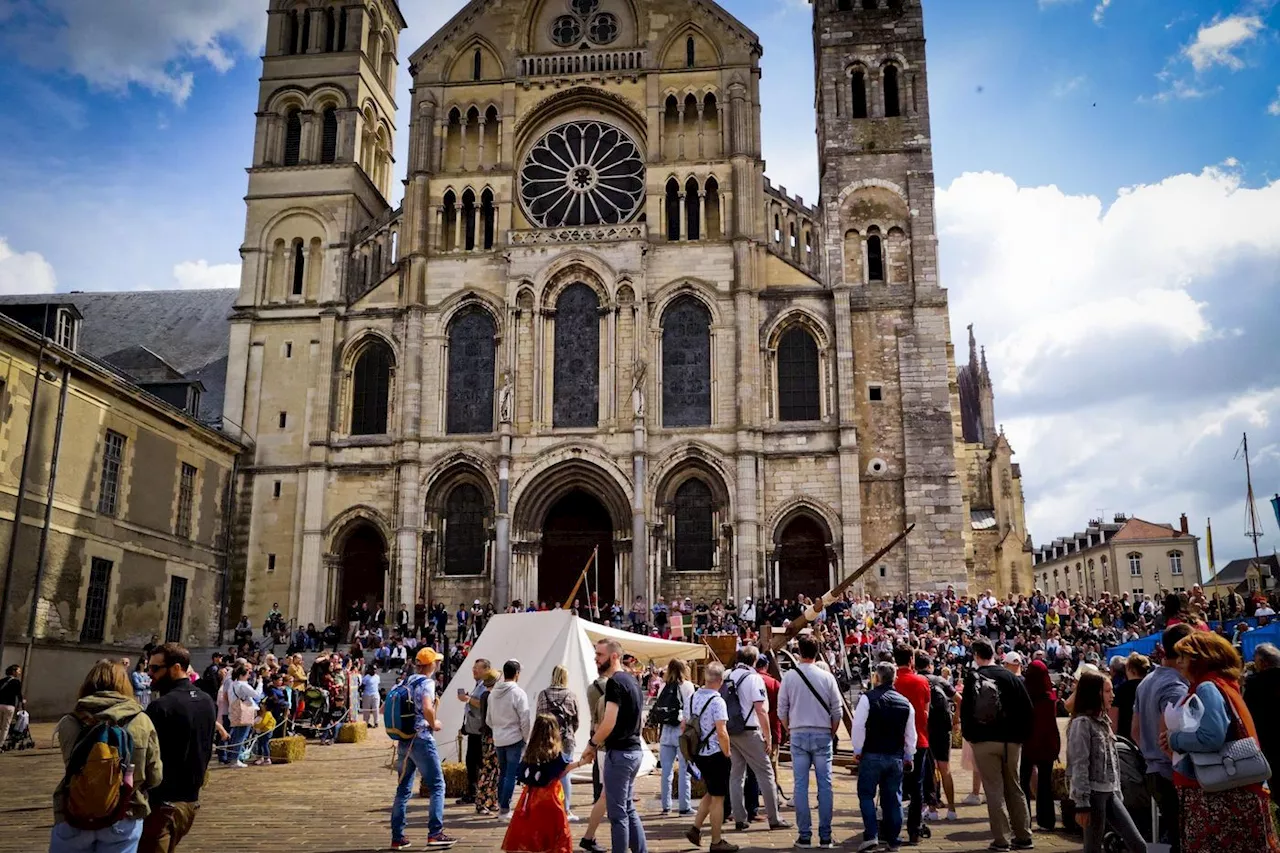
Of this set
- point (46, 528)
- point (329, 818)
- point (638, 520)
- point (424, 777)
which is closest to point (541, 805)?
point (424, 777)

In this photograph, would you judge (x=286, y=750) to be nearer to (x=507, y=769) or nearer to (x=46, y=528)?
(x=507, y=769)

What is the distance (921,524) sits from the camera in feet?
98.6

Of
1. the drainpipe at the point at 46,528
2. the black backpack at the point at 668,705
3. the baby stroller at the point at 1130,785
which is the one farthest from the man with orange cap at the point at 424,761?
the drainpipe at the point at 46,528

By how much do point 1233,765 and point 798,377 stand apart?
2648cm

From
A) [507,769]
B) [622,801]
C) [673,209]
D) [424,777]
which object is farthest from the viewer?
[673,209]

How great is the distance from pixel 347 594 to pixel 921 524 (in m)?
16.7

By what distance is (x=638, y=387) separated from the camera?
31047mm

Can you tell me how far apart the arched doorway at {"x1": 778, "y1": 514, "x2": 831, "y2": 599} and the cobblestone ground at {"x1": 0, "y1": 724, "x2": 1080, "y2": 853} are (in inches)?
630

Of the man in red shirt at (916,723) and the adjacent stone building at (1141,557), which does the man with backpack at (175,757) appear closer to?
the man in red shirt at (916,723)

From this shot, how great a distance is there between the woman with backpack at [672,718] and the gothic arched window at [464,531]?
2118cm

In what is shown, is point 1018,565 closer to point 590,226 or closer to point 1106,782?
point 590,226

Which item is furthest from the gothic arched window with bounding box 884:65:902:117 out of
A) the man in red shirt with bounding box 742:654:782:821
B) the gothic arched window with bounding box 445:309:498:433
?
the man in red shirt with bounding box 742:654:782:821

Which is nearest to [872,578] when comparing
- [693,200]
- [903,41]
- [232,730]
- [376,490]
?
[693,200]

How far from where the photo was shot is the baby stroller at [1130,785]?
7.95 m
